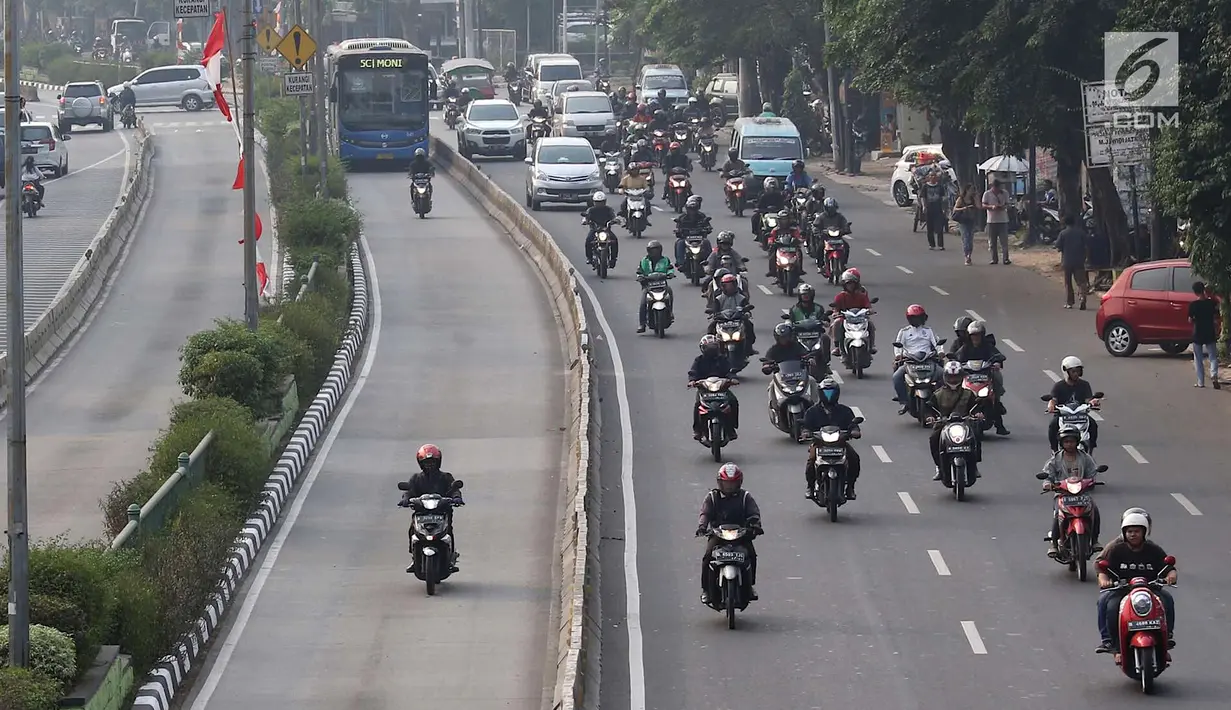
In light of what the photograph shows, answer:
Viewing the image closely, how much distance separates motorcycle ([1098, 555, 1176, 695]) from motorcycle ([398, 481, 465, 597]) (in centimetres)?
647

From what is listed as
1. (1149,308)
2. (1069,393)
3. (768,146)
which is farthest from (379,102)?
(1069,393)

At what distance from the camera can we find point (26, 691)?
1284 centimetres

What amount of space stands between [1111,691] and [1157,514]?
20.5ft

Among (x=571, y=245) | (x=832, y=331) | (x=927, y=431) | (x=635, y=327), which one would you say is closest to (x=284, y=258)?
(x=571, y=245)

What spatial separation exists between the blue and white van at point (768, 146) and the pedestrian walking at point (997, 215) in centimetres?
Result: 1135

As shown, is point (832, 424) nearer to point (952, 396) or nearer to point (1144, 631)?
point (952, 396)

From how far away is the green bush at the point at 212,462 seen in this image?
2041cm

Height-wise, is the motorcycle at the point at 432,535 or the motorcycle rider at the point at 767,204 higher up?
the motorcycle rider at the point at 767,204

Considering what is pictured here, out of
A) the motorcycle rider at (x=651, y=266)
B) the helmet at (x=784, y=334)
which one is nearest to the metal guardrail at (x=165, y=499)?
the helmet at (x=784, y=334)

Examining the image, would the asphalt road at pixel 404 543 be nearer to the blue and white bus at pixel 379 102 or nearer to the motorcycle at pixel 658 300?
the motorcycle at pixel 658 300

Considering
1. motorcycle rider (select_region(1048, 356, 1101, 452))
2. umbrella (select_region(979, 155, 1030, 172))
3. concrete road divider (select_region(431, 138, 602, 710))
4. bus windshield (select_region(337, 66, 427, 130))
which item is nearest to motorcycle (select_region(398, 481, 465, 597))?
concrete road divider (select_region(431, 138, 602, 710))

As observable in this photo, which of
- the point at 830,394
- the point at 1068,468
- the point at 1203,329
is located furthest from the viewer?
the point at 1203,329

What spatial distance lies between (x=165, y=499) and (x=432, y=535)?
2.54 meters

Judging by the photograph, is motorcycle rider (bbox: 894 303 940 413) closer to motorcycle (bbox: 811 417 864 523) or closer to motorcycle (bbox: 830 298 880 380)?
motorcycle (bbox: 830 298 880 380)
